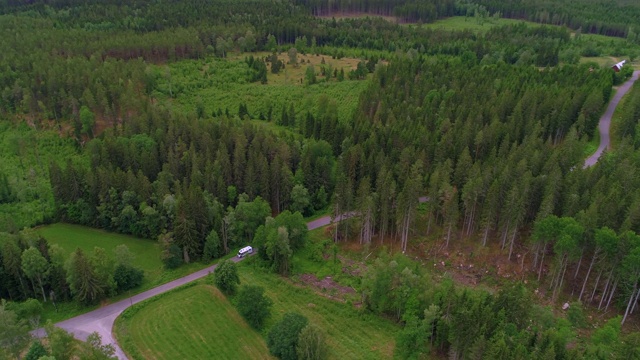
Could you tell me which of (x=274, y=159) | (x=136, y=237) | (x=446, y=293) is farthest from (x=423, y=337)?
(x=136, y=237)

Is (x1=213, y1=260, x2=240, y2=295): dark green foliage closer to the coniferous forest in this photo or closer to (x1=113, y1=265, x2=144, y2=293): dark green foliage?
the coniferous forest

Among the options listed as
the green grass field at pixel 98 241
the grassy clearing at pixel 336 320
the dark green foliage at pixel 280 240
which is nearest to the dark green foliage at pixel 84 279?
the green grass field at pixel 98 241

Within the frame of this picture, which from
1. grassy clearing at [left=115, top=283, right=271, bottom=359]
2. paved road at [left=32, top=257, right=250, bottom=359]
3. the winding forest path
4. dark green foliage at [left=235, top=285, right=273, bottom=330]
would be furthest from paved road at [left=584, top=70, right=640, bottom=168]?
paved road at [left=32, top=257, right=250, bottom=359]

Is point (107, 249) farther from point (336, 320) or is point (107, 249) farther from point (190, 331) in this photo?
point (336, 320)

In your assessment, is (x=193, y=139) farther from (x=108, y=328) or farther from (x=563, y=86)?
Answer: (x=563, y=86)

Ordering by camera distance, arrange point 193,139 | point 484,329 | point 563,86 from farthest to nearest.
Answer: point 563,86 → point 193,139 → point 484,329

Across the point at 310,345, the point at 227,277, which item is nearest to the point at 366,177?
the point at 227,277

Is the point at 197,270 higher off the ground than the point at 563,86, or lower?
lower
